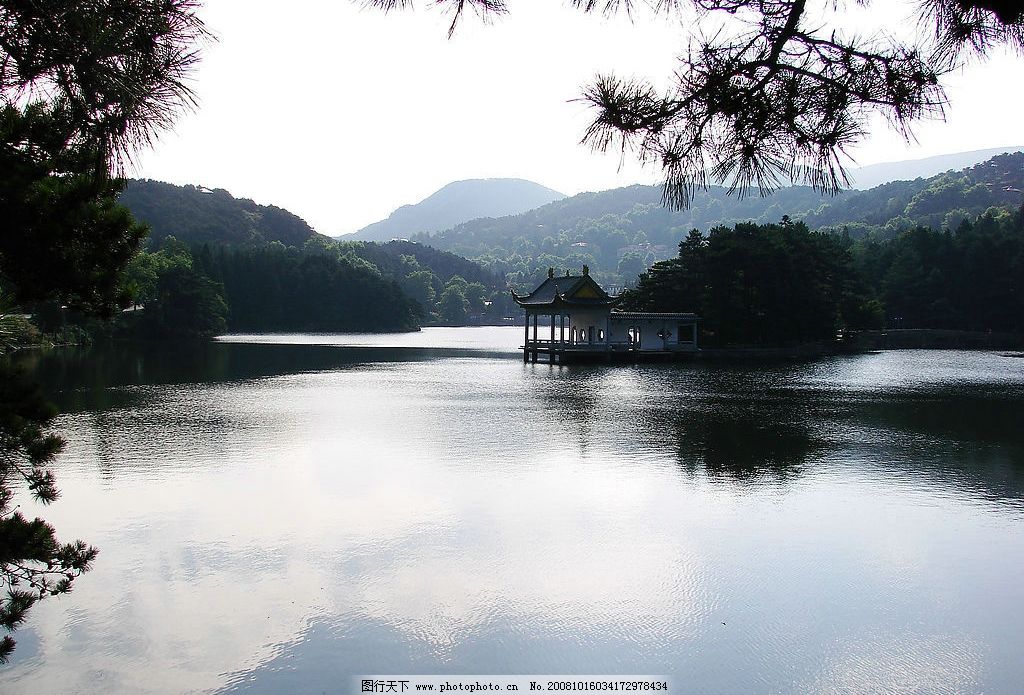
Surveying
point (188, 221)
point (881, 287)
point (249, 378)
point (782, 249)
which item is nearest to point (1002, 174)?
point (881, 287)

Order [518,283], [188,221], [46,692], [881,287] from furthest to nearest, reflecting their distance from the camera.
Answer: [518,283], [188,221], [881,287], [46,692]

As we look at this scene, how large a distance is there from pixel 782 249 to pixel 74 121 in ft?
143

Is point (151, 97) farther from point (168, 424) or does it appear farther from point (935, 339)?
point (935, 339)

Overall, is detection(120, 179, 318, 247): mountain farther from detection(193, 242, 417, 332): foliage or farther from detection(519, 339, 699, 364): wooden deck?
detection(519, 339, 699, 364): wooden deck

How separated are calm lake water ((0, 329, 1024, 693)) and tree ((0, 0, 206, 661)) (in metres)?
1.72

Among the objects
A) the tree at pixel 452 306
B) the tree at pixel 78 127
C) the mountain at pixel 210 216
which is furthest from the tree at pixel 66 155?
the tree at pixel 452 306

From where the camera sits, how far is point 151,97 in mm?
3859

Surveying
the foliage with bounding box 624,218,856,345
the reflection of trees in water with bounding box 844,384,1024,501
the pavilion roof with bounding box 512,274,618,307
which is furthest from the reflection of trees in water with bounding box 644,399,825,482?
the foliage with bounding box 624,218,856,345

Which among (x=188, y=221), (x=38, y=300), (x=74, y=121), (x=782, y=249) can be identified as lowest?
(x=38, y=300)

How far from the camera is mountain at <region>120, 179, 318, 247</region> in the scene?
109438 millimetres

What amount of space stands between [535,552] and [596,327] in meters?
30.4

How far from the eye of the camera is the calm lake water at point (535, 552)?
5691 millimetres

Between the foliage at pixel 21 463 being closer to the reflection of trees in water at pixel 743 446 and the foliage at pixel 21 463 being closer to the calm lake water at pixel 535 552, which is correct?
the calm lake water at pixel 535 552

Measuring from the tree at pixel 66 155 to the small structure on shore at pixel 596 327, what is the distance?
31599mm
